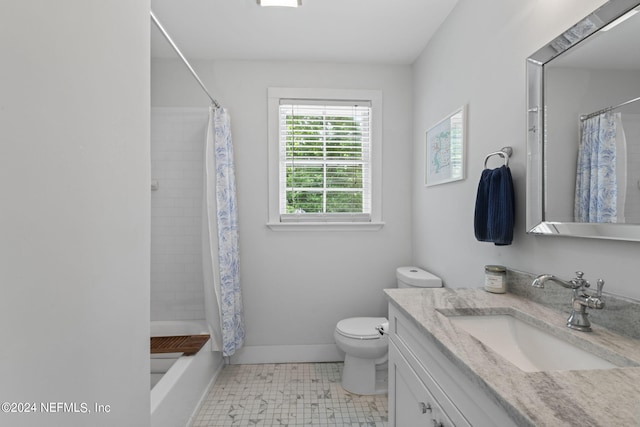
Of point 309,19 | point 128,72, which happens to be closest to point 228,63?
point 309,19

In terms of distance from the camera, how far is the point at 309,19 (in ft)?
6.17

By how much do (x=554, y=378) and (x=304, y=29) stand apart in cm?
218

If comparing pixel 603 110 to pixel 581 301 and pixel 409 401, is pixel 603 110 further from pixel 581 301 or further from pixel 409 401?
pixel 409 401

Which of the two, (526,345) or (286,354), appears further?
(286,354)

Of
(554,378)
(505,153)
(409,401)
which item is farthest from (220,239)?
(554,378)

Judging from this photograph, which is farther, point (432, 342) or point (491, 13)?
point (491, 13)

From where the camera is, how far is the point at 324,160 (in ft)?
7.98

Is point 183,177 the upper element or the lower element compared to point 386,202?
upper

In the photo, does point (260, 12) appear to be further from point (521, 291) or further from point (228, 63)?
point (521, 291)

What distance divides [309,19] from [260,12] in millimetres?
308

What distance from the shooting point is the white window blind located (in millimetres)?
2408

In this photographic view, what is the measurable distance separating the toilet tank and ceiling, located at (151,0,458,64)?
5.50 ft

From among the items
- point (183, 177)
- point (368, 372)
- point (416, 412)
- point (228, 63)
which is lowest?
point (368, 372)

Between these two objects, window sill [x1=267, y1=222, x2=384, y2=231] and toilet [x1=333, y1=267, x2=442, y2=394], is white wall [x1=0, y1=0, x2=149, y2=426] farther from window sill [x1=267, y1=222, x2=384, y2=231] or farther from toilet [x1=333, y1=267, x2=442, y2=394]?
window sill [x1=267, y1=222, x2=384, y2=231]
